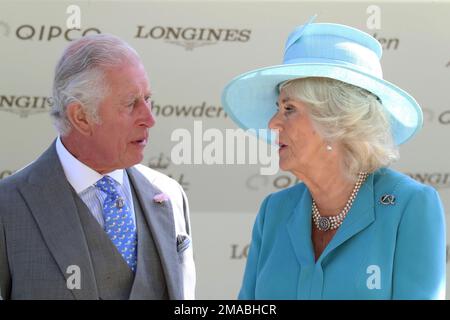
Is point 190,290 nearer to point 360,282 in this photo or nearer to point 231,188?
point 360,282

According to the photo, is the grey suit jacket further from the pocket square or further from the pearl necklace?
the pearl necklace

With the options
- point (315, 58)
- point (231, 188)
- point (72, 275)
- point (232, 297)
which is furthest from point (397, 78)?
point (72, 275)

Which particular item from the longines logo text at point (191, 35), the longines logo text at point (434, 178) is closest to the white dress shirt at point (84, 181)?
the longines logo text at point (191, 35)

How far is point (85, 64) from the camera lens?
261 cm

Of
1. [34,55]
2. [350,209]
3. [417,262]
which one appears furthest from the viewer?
[34,55]

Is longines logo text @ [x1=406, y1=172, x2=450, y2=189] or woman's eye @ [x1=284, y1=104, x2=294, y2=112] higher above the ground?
longines logo text @ [x1=406, y1=172, x2=450, y2=189]

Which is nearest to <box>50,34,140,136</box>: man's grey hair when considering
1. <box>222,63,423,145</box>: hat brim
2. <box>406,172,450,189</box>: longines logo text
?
<box>222,63,423,145</box>: hat brim

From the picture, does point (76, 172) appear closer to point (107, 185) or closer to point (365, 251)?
point (107, 185)

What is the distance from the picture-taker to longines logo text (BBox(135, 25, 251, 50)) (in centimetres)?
417

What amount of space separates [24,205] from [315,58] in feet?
3.34

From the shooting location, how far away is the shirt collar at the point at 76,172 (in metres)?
2.64

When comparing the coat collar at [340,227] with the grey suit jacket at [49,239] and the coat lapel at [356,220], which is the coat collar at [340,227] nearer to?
the coat lapel at [356,220]

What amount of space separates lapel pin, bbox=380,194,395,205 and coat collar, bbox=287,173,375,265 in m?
0.03

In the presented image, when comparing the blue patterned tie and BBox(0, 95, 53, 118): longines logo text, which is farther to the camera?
BBox(0, 95, 53, 118): longines logo text
